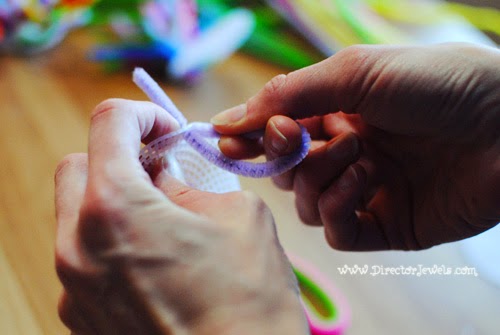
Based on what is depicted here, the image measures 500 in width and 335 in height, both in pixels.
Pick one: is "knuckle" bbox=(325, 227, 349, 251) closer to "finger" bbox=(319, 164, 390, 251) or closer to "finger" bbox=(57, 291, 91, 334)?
"finger" bbox=(319, 164, 390, 251)

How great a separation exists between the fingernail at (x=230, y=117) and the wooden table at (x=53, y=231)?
24cm

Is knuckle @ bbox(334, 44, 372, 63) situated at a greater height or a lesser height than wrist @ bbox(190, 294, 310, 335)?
greater

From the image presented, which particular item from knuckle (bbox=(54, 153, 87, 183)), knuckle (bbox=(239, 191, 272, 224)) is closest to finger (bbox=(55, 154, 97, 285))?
knuckle (bbox=(54, 153, 87, 183))

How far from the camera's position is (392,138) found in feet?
2.12

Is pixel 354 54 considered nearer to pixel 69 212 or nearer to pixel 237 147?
pixel 237 147

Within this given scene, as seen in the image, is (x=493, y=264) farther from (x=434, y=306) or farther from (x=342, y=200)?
A: (x=342, y=200)

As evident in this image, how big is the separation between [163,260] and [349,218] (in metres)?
0.32

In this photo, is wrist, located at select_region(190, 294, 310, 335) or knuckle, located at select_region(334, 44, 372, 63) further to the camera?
knuckle, located at select_region(334, 44, 372, 63)

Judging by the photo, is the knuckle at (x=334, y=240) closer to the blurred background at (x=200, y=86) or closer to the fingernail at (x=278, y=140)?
the blurred background at (x=200, y=86)

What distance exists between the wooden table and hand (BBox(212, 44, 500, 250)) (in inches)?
2.8

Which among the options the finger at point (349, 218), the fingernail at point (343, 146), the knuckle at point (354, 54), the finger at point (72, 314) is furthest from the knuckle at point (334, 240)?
the finger at point (72, 314)

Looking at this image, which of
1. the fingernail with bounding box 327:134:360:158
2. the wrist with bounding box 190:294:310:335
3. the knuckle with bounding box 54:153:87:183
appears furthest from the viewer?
the fingernail with bounding box 327:134:360:158

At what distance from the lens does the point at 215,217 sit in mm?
416

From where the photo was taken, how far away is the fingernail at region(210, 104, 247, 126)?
566 millimetres
